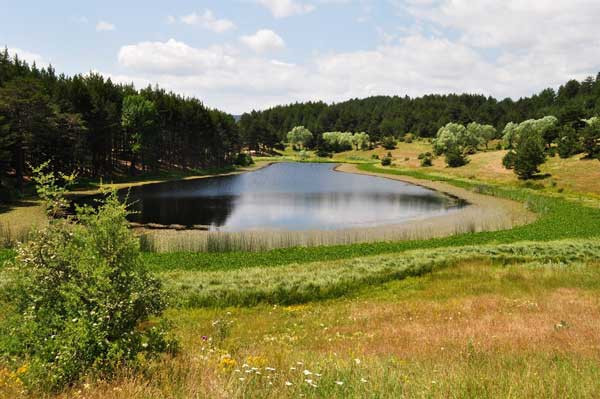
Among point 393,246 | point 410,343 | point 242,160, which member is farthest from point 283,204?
point 242,160

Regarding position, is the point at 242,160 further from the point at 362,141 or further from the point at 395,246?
the point at 395,246

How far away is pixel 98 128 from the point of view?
3152 inches

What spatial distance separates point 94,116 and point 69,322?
8177 centimetres

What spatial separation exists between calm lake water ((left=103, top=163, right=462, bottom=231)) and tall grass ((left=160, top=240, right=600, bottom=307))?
15.4 m

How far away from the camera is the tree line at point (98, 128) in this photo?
194 feet

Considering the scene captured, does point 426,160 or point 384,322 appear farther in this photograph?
point 426,160

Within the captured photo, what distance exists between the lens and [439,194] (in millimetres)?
75438

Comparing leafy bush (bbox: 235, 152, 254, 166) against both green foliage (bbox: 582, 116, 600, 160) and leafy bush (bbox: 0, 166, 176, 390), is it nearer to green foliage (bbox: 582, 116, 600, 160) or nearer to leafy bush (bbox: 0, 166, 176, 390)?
green foliage (bbox: 582, 116, 600, 160)

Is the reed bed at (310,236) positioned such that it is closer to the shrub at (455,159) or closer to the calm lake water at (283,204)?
the calm lake water at (283,204)

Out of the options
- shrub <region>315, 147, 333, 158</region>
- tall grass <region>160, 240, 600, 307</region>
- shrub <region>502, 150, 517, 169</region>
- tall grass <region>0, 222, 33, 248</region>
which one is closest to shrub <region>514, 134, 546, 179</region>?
shrub <region>502, 150, 517, 169</region>

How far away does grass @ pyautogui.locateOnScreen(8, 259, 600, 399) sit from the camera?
22.6ft

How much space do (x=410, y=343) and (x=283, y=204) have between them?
4753 cm

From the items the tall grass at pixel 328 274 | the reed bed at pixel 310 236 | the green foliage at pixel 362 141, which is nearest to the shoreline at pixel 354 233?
the reed bed at pixel 310 236

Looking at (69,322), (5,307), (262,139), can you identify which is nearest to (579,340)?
(69,322)
